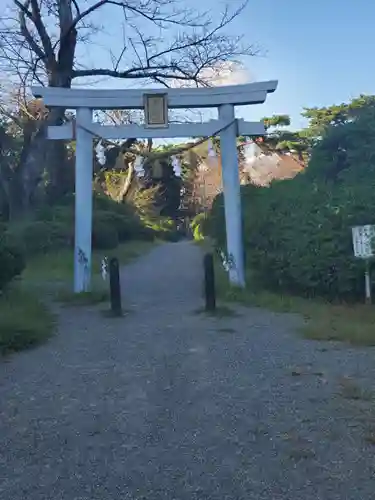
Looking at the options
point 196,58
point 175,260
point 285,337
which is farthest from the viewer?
point 175,260

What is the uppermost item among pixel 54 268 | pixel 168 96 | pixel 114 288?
pixel 168 96

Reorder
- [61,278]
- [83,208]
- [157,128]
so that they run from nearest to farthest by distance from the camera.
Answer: [157,128] < [83,208] < [61,278]

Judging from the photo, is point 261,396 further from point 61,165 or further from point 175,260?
point 61,165

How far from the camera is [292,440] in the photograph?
182 inches

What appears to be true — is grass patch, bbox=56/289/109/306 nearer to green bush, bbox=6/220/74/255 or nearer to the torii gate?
the torii gate

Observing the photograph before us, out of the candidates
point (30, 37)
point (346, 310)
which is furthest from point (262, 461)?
point (30, 37)

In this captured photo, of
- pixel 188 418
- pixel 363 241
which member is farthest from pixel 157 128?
pixel 188 418

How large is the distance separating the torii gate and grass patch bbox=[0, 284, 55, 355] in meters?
2.23

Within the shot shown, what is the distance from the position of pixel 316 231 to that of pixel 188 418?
649cm

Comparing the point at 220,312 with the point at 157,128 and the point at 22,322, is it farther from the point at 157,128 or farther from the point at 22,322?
the point at 157,128

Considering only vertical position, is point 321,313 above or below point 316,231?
below

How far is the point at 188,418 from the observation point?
5242 millimetres

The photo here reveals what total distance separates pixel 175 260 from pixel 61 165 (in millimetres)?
6069

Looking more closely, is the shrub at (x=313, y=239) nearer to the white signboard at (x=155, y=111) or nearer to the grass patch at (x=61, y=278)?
the white signboard at (x=155, y=111)
